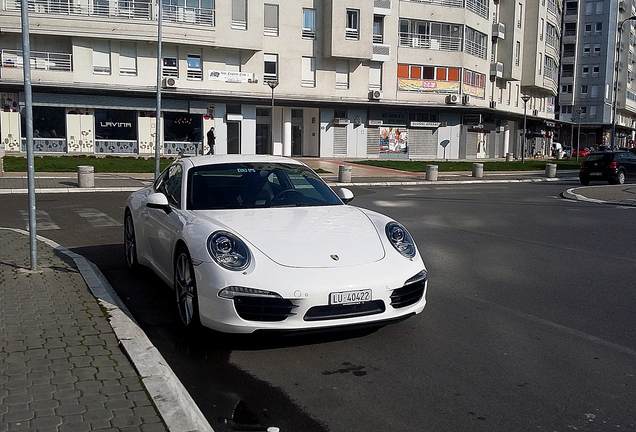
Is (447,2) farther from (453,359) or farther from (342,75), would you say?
(453,359)

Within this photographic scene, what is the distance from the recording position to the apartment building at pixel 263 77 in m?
37.9

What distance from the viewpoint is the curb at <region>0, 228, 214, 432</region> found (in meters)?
3.59

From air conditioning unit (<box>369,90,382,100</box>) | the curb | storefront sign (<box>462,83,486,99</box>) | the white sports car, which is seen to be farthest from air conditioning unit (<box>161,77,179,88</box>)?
the curb

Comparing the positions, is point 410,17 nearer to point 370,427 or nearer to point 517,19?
point 517,19

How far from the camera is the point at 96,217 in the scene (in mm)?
13383

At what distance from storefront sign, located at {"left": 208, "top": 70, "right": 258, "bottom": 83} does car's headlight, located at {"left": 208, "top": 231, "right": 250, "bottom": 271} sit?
3775 centimetres

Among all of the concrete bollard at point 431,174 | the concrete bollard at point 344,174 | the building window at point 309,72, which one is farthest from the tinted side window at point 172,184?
the building window at point 309,72

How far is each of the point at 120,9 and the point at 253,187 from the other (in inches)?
1400

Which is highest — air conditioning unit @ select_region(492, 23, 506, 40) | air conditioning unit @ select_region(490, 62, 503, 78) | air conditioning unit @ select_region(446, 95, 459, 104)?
air conditioning unit @ select_region(492, 23, 506, 40)

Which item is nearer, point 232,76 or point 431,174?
point 431,174

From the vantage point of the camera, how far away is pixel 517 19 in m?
58.9

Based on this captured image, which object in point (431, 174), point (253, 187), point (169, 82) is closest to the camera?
point (253, 187)

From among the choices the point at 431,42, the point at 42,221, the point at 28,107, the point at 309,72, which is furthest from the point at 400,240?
the point at 431,42

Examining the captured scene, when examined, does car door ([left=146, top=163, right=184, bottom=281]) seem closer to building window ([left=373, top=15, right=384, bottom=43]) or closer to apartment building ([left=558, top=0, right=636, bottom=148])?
building window ([left=373, top=15, right=384, bottom=43])
